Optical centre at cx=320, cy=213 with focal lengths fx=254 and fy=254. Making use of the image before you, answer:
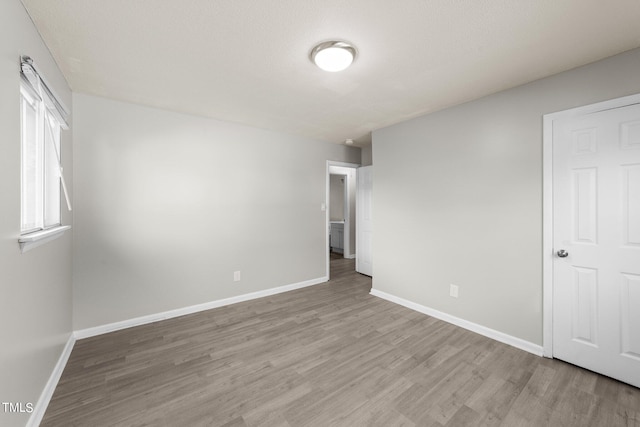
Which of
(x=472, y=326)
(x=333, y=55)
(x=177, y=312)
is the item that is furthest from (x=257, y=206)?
(x=472, y=326)

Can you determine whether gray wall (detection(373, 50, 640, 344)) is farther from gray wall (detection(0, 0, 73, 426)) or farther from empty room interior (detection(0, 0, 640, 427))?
gray wall (detection(0, 0, 73, 426))

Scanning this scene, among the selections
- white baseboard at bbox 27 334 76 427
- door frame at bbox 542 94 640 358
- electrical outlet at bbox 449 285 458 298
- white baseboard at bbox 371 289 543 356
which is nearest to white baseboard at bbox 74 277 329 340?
white baseboard at bbox 27 334 76 427

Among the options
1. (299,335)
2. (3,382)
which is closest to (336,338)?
(299,335)

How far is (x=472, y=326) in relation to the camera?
2775mm

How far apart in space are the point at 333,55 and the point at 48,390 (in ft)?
10.1

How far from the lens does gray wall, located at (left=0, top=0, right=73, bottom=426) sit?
120 cm

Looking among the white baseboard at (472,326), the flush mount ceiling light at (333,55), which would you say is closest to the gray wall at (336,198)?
the white baseboard at (472,326)

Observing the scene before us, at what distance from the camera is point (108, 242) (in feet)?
8.91

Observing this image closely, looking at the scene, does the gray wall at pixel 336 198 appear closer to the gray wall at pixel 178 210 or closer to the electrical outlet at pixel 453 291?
the gray wall at pixel 178 210

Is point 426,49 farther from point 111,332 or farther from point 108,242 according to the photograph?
point 111,332

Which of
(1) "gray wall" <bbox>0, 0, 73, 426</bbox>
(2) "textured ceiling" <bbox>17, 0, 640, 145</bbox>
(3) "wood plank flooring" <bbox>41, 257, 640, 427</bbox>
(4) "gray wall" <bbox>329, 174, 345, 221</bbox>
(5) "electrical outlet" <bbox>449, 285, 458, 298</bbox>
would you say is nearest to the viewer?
(1) "gray wall" <bbox>0, 0, 73, 426</bbox>

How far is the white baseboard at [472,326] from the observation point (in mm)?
2367

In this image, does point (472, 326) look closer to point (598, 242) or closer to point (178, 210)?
point (598, 242)

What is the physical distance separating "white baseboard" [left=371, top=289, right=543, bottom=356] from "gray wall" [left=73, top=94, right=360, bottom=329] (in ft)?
5.17
